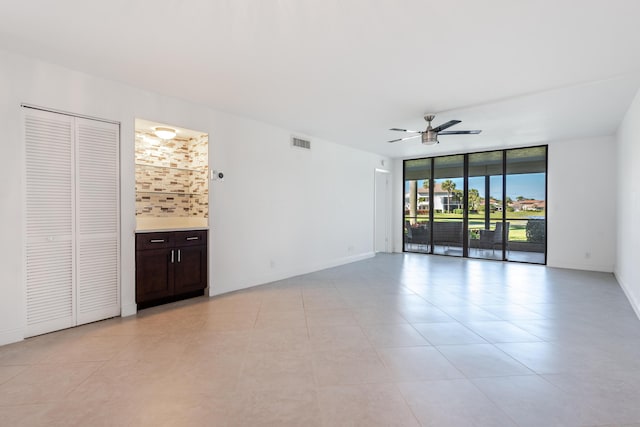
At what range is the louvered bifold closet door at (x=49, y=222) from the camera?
10.2ft

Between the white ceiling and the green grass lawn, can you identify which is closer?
the white ceiling

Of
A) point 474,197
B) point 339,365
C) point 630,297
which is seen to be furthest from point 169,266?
point 474,197

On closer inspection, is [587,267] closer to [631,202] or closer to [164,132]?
[631,202]

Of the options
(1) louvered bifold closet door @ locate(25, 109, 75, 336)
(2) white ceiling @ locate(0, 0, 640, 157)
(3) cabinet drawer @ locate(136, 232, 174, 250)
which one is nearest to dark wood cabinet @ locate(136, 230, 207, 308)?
(3) cabinet drawer @ locate(136, 232, 174, 250)

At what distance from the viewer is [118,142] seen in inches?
146

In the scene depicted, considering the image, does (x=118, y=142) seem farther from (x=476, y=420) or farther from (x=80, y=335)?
(x=476, y=420)

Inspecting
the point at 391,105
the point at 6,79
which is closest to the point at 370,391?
the point at 391,105

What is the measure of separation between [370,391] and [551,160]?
727 centimetres

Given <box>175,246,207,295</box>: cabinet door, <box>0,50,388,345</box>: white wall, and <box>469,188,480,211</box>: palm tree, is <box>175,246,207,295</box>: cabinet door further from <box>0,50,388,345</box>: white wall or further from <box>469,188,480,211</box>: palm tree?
<box>469,188,480,211</box>: palm tree

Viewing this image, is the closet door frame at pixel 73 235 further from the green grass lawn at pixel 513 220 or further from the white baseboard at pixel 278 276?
the green grass lawn at pixel 513 220

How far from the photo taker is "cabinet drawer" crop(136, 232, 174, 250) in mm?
3867

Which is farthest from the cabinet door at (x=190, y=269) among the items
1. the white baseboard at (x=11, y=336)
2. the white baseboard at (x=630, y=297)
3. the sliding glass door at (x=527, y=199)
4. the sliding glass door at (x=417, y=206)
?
the sliding glass door at (x=527, y=199)

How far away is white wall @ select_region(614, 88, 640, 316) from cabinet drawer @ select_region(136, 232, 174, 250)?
19.3ft

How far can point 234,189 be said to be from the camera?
4.92 metres
